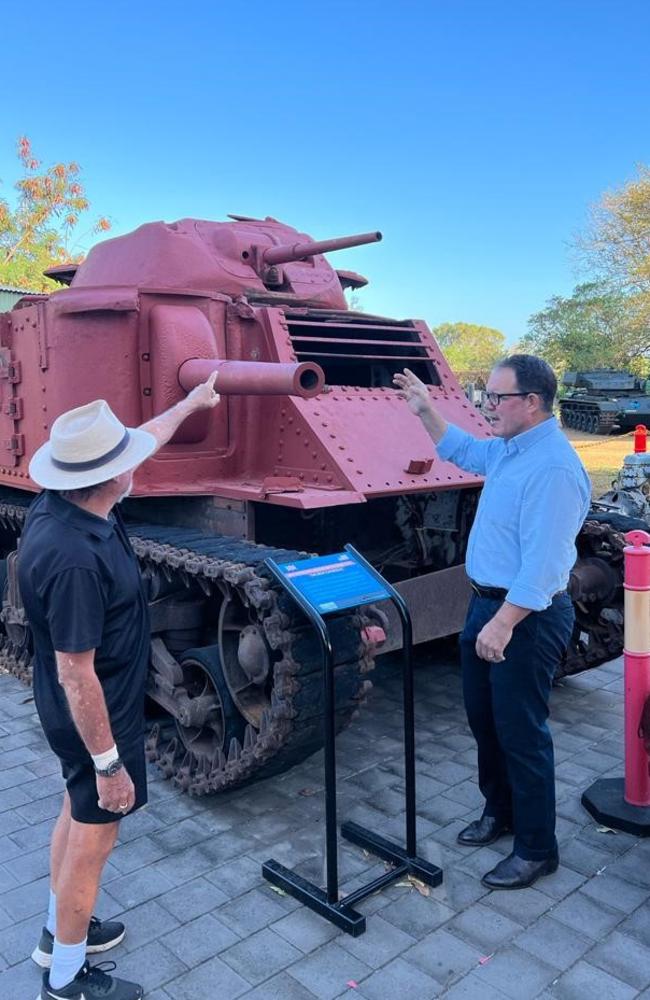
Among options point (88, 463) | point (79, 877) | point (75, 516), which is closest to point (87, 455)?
point (88, 463)

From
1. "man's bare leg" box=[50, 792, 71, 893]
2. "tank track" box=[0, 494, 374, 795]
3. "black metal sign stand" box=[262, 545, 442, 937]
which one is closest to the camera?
"man's bare leg" box=[50, 792, 71, 893]

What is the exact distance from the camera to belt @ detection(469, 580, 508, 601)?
3348 millimetres

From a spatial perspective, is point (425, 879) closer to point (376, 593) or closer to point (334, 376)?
point (376, 593)

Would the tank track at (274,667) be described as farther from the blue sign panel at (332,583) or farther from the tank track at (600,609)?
the tank track at (600,609)

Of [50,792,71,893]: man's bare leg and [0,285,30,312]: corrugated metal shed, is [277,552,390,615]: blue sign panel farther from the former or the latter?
[0,285,30,312]: corrugated metal shed

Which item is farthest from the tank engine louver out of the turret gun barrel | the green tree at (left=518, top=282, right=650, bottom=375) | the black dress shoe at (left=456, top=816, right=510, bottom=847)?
the green tree at (left=518, top=282, right=650, bottom=375)

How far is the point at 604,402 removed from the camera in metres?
22.3

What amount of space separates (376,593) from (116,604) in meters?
1.14

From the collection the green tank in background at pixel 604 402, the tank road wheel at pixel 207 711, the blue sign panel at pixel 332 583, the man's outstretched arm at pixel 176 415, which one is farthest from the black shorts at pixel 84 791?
the green tank in background at pixel 604 402

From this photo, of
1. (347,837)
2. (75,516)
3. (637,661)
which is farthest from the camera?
(637,661)

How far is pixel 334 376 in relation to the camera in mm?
5727

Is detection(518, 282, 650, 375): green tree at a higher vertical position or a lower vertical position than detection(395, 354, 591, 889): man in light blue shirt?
higher

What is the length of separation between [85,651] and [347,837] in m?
1.88

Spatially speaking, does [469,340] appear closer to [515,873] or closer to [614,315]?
[614,315]
